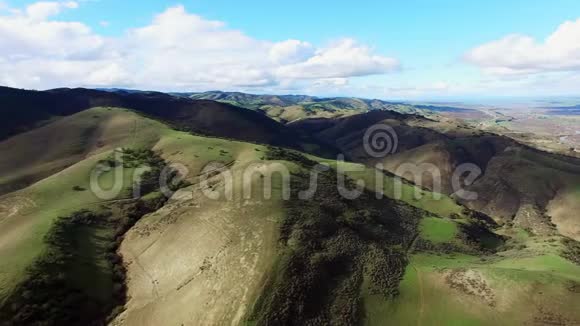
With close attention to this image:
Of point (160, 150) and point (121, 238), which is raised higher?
point (160, 150)

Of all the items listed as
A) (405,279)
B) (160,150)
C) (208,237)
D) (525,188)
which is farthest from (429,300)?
(525,188)

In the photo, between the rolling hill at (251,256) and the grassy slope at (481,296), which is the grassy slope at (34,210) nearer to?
the rolling hill at (251,256)

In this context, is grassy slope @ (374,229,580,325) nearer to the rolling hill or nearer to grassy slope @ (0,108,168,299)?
the rolling hill

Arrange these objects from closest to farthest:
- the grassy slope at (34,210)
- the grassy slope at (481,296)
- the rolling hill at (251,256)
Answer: the grassy slope at (481,296) < the rolling hill at (251,256) < the grassy slope at (34,210)

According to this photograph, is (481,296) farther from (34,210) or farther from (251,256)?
(34,210)

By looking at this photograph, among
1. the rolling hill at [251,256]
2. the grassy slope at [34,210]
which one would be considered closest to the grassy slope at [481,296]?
the rolling hill at [251,256]

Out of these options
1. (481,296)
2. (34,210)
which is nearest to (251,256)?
(481,296)

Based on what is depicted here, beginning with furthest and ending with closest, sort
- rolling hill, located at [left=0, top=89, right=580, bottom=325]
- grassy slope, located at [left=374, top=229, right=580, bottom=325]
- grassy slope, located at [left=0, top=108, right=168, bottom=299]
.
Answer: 1. grassy slope, located at [left=0, top=108, right=168, bottom=299]
2. rolling hill, located at [left=0, top=89, right=580, bottom=325]
3. grassy slope, located at [left=374, top=229, right=580, bottom=325]

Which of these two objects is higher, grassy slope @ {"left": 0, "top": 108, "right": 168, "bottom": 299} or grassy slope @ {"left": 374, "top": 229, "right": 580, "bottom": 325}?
grassy slope @ {"left": 0, "top": 108, "right": 168, "bottom": 299}

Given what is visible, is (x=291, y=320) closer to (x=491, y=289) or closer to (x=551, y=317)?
(x=491, y=289)

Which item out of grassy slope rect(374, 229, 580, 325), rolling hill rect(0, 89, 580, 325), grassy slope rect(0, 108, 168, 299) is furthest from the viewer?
grassy slope rect(0, 108, 168, 299)

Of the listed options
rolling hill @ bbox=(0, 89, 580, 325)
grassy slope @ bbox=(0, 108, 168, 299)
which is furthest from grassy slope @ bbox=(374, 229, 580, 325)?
grassy slope @ bbox=(0, 108, 168, 299)
